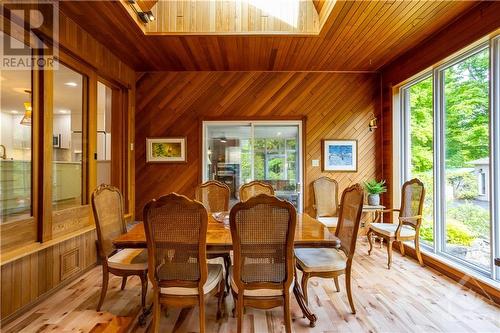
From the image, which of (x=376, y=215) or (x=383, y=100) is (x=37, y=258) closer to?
(x=376, y=215)

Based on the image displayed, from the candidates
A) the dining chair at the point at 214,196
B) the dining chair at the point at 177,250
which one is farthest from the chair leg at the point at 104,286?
the dining chair at the point at 214,196

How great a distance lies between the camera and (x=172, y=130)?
491 cm

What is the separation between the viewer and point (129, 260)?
2.49 m

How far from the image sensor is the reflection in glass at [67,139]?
310cm

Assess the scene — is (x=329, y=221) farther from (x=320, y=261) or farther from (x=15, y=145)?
(x=15, y=145)

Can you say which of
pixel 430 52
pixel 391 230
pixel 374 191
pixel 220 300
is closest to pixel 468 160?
pixel 391 230

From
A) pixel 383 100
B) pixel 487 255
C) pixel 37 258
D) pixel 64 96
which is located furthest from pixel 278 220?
pixel 383 100

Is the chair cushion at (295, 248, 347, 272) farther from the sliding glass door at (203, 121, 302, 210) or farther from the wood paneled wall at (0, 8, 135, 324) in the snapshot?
the wood paneled wall at (0, 8, 135, 324)

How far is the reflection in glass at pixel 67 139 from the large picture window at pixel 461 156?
15.3 ft

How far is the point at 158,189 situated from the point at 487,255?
4.67 meters

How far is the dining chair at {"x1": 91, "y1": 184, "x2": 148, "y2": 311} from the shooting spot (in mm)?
2361

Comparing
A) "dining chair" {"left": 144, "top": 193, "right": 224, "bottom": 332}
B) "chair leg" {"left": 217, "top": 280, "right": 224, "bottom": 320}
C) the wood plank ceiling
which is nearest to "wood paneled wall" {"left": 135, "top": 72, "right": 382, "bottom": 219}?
the wood plank ceiling

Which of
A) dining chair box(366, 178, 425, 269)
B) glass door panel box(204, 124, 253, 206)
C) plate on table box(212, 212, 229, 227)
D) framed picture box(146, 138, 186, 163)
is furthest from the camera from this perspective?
glass door panel box(204, 124, 253, 206)

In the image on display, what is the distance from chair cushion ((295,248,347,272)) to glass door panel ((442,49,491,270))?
187 cm
